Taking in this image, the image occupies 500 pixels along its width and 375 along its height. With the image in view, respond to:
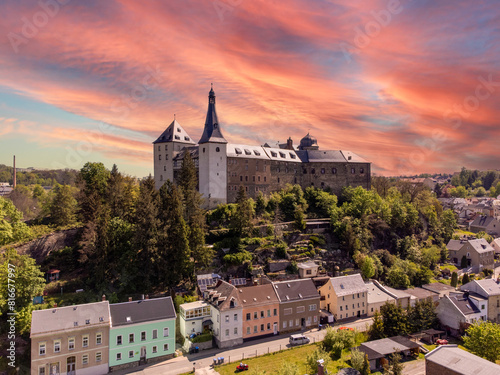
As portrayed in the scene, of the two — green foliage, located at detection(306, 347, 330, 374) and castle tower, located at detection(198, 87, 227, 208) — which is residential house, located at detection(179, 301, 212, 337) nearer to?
green foliage, located at detection(306, 347, 330, 374)

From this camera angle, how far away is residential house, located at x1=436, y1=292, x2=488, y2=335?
129 ft

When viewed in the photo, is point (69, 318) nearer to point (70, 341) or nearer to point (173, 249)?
point (70, 341)

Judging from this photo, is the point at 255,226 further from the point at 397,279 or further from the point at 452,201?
the point at 452,201

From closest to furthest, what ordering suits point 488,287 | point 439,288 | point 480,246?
point 488,287 < point 439,288 < point 480,246

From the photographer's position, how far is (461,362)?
2678cm

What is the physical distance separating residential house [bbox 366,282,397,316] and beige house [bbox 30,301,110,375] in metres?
30.7

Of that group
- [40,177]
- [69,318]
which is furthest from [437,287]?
[40,177]

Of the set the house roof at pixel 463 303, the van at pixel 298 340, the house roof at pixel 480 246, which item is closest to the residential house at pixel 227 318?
the van at pixel 298 340

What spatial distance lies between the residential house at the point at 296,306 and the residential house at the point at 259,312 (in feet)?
2.45

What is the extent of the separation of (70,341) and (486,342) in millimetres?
36751

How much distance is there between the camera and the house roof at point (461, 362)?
25547 mm

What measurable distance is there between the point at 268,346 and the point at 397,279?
83.6 feet

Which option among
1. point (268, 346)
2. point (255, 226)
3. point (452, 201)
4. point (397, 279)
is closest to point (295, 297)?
point (268, 346)

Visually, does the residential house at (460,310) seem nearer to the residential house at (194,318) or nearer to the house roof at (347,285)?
the house roof at (347,285)
